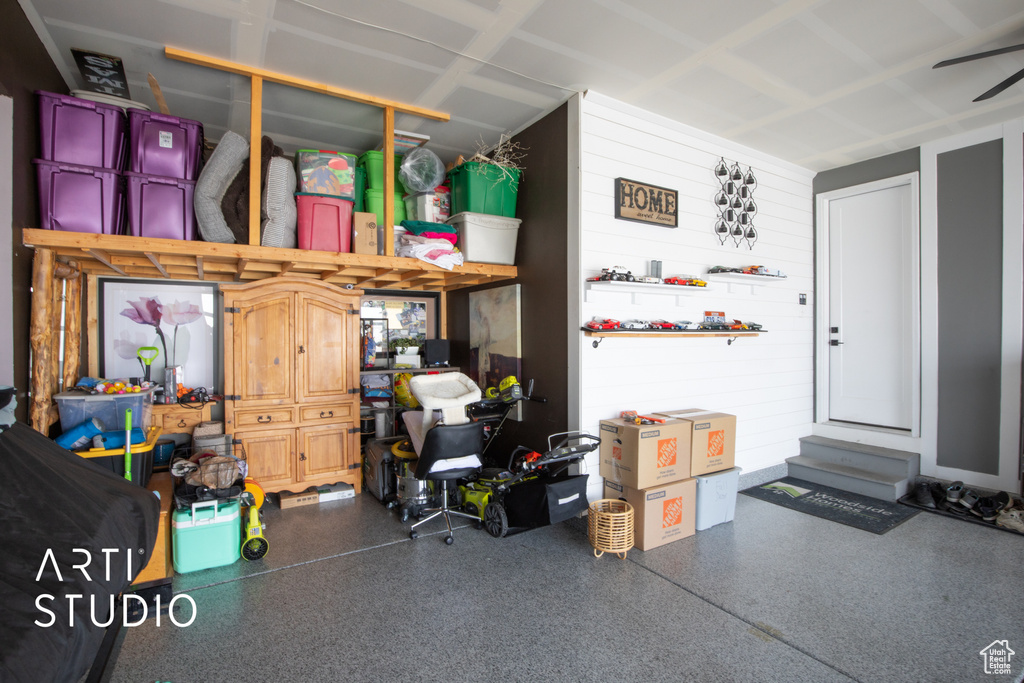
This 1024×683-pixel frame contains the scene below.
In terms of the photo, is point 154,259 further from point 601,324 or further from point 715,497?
point 715,497

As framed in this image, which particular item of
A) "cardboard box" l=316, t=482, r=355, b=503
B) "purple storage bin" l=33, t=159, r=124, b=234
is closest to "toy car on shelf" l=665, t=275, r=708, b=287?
"cardboard box" l=316, t=482, r=355, b=503

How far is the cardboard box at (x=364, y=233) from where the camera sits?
3.66 metres

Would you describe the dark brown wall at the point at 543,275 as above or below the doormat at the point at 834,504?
above

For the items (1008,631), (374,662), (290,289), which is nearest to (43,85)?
(290,289)

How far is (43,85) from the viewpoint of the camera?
2916mm

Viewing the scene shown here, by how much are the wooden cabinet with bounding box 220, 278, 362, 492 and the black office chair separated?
1296mm

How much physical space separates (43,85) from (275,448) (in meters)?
2.79

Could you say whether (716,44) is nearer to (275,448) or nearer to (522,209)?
(522,209)

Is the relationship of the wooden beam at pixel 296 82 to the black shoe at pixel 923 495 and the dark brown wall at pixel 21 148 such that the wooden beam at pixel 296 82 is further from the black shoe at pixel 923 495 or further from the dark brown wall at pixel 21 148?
the black shoe at pixel 923 495

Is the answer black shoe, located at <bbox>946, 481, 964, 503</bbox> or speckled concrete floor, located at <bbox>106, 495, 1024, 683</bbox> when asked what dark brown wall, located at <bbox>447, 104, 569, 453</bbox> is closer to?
speckled concrete floor, located at <bbox>106, 495, 1024, 683</bbox>

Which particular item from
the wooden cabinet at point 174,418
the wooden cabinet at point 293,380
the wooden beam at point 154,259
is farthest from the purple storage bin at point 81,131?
the wooden cabinet at point 174,418

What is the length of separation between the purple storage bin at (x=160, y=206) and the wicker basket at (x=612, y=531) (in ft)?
10.5

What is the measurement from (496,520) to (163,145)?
3246 millimetres

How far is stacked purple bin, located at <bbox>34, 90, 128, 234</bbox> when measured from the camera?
9.20 ft
